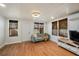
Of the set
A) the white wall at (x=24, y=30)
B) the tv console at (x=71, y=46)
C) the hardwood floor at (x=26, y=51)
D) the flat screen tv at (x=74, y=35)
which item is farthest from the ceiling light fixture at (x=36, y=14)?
the tv console at (x=71, y=46)

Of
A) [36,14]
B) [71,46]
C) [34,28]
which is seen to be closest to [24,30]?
[34,28]

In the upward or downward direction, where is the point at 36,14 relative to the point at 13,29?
upward

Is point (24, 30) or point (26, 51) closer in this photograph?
point (26, 51)

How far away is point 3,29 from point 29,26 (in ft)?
7.36

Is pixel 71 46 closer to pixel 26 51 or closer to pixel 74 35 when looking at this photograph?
pixel 74 35

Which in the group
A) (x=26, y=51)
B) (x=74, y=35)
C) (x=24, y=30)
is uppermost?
(x=24, y=30)

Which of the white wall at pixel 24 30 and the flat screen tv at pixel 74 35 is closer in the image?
the white wall at pixel 24 30

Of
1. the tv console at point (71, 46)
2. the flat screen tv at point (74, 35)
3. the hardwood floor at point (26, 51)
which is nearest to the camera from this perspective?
the hardwood floor at point (26, 51)

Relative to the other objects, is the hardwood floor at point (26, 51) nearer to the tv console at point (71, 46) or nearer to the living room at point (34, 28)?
the living room at point (34, 28)

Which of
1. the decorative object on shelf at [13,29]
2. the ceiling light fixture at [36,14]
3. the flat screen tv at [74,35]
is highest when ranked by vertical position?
the ceiling light fixture at [36,14]

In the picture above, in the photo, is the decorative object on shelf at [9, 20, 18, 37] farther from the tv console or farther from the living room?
the tv console

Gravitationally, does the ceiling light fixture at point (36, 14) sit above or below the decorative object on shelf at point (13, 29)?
above

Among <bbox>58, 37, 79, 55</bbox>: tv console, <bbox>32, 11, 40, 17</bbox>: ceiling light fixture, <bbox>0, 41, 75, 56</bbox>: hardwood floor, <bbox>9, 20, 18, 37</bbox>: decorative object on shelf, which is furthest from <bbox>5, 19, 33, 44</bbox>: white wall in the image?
<bbox>58, 37, 79, 55</bbox>: tv console

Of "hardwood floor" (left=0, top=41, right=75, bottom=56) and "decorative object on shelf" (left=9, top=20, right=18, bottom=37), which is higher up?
"decorative object on shelf" (left=9, top=20, right=18, bottom=37)
